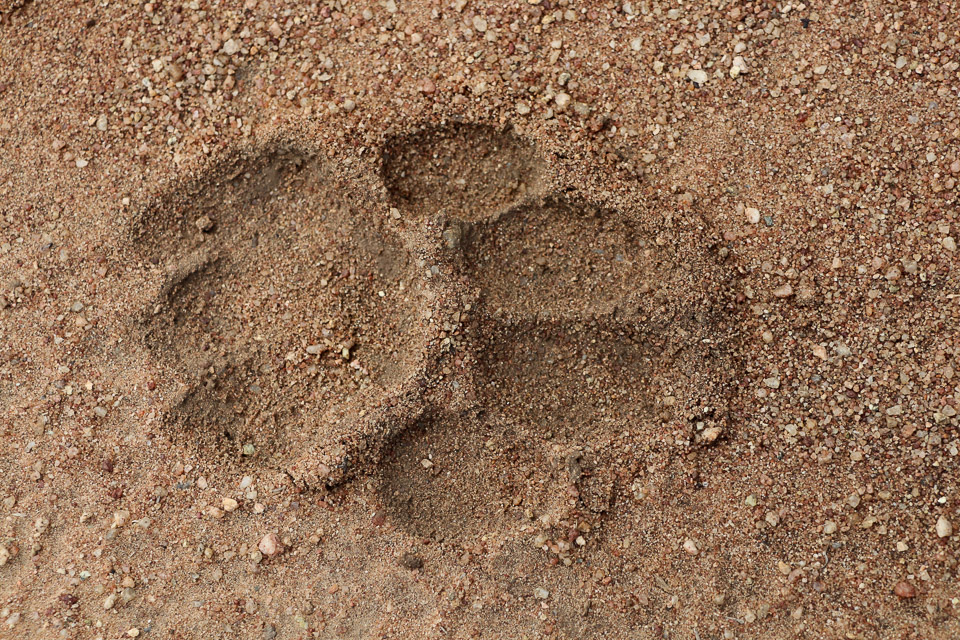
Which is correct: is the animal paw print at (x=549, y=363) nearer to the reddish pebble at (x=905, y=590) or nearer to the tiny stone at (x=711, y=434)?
the tiny stone at (x=711, y=434)

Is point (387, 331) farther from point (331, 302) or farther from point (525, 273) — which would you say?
point (525, 273)

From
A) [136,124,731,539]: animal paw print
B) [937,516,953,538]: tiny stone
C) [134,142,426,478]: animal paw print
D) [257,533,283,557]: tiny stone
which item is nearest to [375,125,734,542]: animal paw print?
[136,124,731,539]: animal paw print

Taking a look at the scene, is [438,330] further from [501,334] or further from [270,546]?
[270,546]

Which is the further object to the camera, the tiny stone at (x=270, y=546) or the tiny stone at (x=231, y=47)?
the tiny stone at (x=231, y=47)

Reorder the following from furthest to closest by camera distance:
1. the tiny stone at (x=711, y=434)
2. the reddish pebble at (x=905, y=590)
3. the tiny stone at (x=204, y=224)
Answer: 1. the tiny stone at (x=204, y=224)
2. the tiny stone at (x=711, y=434)
3. the reddish pebble at (x=905, y=590)

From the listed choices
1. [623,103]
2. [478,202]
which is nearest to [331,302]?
[478,202]

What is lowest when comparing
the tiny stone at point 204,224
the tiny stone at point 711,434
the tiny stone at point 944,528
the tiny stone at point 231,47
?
the tiny stone at point 944,528

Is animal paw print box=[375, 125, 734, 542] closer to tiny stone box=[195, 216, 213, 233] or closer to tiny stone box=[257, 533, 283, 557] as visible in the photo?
tiny stone box=[257, 533, 283, 557]

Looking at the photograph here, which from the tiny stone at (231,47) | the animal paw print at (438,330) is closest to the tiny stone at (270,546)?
the animal paw print at (438,330)
